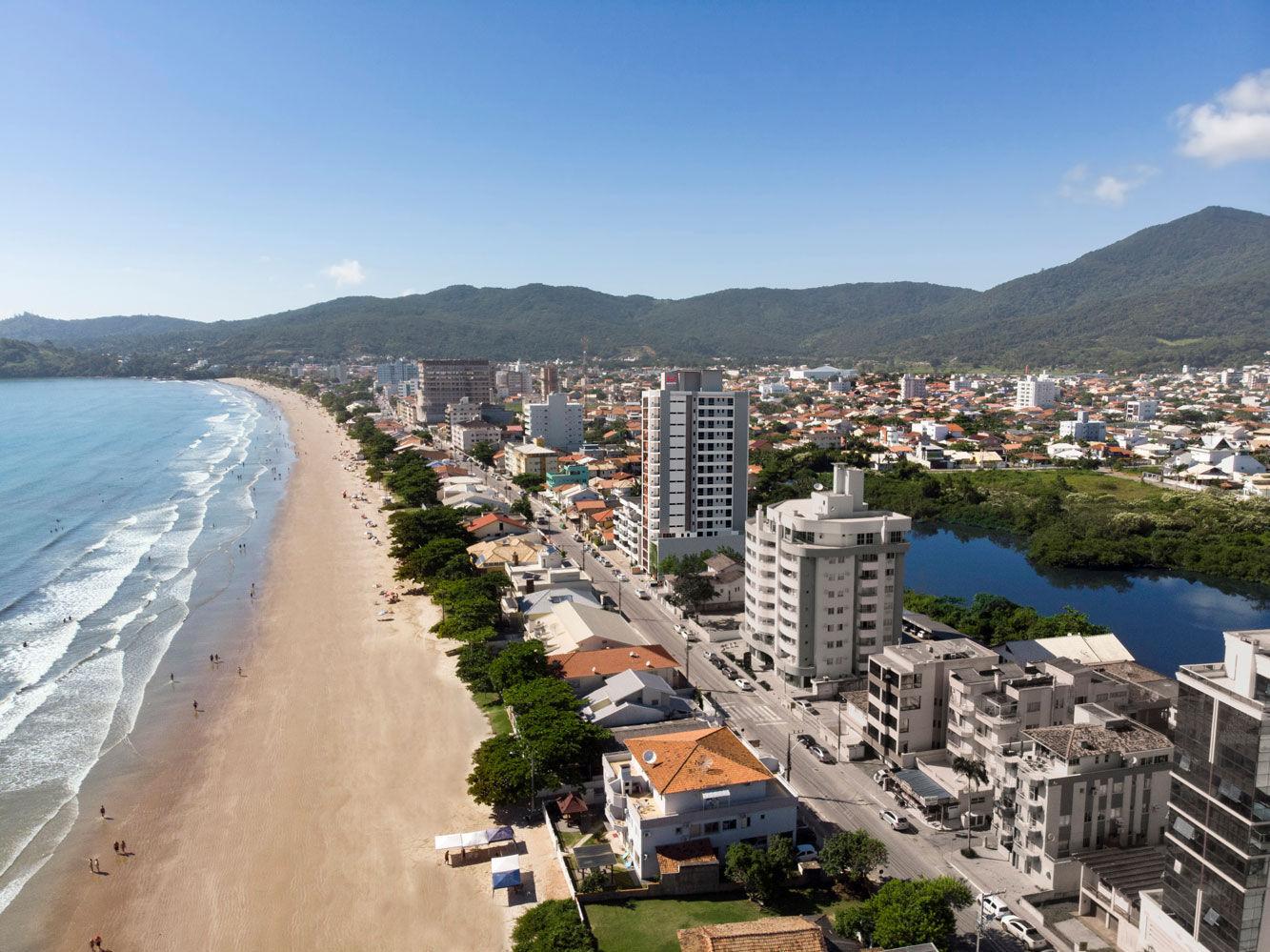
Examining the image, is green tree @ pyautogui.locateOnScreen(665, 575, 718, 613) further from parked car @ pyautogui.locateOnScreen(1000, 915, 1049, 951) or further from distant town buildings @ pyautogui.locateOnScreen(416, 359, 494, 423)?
distant town buildings @ pyautogui.locateOnScreen(416, 359, 494, 423)

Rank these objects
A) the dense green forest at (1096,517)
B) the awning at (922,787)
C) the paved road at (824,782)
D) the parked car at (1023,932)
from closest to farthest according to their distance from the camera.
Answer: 1. the parked car at (1023,932)
2. the paved road at (824,782)
3. the awning at (922,787)
4. the dense green forest at (1096,517)

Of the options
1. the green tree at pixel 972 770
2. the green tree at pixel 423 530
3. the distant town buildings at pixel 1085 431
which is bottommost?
the green tree at pixel 972 770

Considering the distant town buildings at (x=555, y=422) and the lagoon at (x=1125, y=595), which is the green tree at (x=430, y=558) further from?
the distant town buildings at (x=555, y=422)

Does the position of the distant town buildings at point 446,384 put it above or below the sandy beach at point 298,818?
above

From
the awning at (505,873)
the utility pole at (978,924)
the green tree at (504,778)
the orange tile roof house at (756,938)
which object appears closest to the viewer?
the orange tile roof house at (756,938)

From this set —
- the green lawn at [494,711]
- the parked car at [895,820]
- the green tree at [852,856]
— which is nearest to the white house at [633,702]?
the green lawn at [494,711]
